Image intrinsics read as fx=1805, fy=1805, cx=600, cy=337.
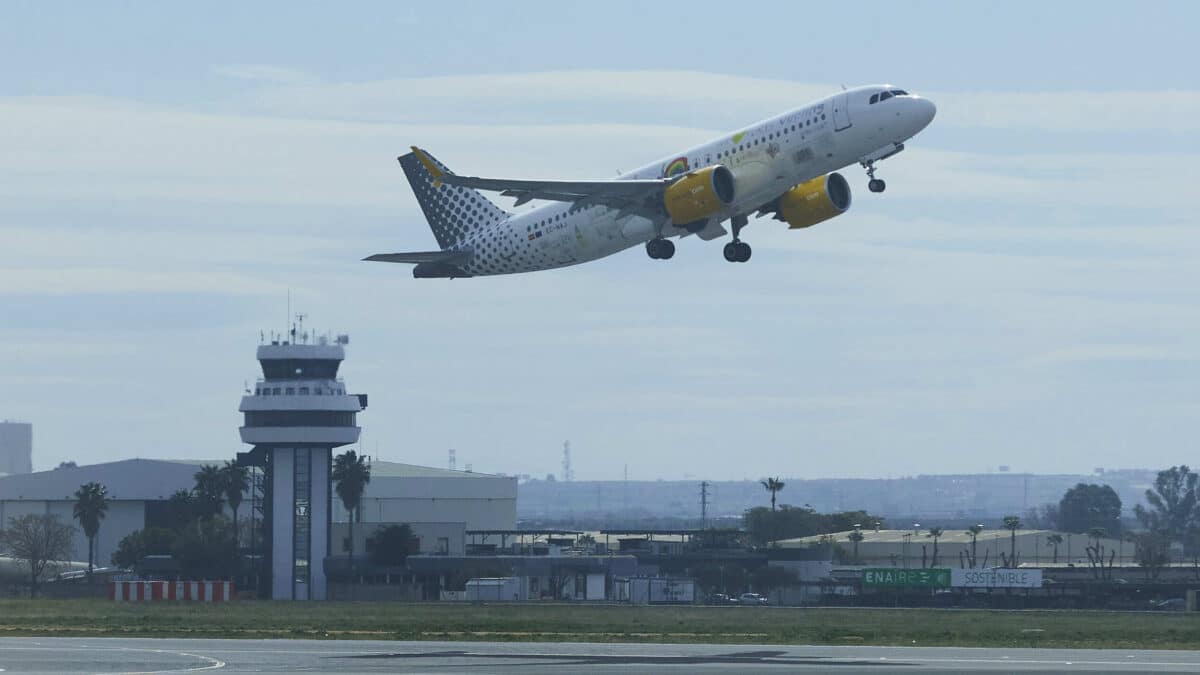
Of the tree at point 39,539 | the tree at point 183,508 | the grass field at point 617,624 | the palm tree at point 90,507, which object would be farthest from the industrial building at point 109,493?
the grass field at point 617,624

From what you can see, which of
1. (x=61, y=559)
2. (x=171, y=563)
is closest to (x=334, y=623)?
(x=171, y=563)

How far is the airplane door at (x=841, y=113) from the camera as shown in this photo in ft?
220

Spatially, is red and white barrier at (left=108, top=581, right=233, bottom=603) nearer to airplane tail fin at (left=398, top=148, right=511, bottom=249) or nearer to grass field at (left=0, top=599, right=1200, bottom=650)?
grass field at (left=0, top=599, right=1200, bottom=650)

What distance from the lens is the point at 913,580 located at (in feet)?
351

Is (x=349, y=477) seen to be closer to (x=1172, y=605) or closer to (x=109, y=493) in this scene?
(x=109, y=493)

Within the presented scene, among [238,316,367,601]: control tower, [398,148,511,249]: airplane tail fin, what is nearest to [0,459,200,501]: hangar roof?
[238,316,367,601]: control tower

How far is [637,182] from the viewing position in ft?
237

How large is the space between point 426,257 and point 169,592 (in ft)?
115

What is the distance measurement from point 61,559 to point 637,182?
115 m

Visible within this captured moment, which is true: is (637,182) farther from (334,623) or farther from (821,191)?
(334,623)

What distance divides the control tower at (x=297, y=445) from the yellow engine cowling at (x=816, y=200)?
79.0 metres

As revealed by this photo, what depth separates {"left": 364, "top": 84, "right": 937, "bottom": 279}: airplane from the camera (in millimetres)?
67250

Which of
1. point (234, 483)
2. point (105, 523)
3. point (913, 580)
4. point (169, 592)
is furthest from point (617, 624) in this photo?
point (105, 523)

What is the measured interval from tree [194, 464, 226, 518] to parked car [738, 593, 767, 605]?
200ft
